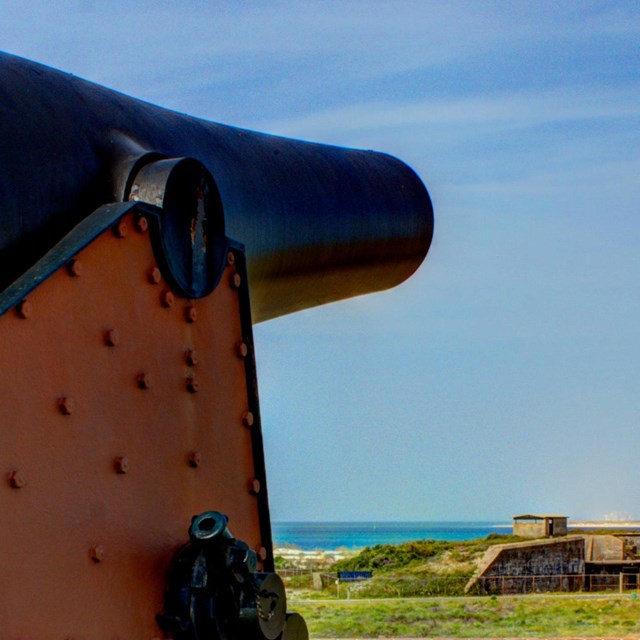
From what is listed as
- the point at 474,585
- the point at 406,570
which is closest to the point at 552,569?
the point at 474,585

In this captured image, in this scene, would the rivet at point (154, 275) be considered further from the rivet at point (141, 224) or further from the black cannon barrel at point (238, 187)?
the black cannon barrel at point (238, 187)

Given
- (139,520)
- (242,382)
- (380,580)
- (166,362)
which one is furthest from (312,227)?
(380,580)

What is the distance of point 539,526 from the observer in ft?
152

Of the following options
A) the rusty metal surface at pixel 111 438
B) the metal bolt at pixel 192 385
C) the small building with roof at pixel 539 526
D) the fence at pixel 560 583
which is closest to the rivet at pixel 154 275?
the rusty metal surface at pixel 111 438

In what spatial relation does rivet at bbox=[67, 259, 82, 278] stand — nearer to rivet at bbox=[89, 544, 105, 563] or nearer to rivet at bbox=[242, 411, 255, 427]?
rivet at bbox=[89, 544, 105, 563]

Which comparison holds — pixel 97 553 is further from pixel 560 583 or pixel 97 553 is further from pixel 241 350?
pixel 560 583

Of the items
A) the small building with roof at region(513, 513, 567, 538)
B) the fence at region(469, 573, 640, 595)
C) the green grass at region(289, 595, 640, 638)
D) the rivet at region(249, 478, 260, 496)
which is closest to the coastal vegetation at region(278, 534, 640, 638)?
the green grass at region(289, 595, 640, 638)

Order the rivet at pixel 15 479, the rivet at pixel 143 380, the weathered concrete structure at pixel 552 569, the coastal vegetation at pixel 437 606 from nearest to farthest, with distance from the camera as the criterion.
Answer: the rivet at pixel 15 479 → the rivet at pixel 143 380 → the coastal vegetation at pixel 437 606 → the weathered concrete structure at pixel 552 569

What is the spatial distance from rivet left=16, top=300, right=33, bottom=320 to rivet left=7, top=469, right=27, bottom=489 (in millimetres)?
279

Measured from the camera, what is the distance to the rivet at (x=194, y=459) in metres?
3.04

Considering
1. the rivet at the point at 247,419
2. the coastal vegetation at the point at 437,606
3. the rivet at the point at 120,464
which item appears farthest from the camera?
the coastal vegetation at the point at 437,606

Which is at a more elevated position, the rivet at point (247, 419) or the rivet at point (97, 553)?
the rivet at point (247, 419)

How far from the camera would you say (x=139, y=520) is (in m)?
2.81

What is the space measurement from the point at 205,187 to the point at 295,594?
3007 centimetres
